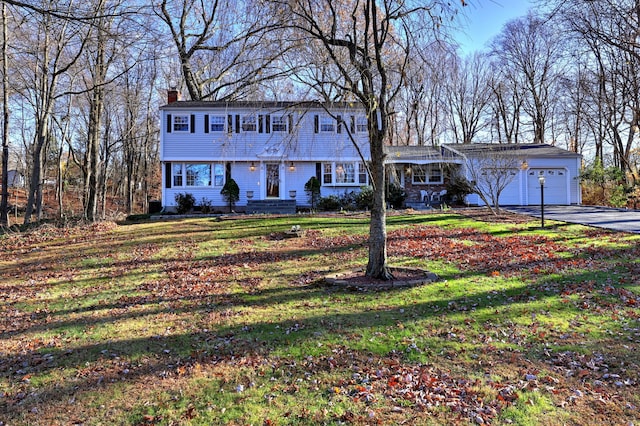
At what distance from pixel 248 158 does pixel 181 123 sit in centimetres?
392

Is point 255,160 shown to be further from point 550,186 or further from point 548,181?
point 550,186

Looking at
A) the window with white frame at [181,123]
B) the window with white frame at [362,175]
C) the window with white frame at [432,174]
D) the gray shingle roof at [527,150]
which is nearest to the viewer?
the window with white frame at [181,123]

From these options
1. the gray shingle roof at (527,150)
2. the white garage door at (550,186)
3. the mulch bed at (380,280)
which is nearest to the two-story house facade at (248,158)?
the gray shingle roof at (527,150)

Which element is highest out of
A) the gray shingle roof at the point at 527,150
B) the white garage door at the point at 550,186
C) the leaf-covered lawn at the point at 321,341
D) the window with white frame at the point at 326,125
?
the window with white frame at the point at 326,125

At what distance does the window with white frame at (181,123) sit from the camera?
21766 mm

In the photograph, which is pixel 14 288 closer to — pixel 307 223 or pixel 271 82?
pixel 271 82

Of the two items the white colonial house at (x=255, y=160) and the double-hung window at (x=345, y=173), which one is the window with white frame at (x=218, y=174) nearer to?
the white colonial house at (x=255, y=160)

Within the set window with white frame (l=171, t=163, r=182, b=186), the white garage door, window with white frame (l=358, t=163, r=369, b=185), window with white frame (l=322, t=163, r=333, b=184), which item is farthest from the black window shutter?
the white garage door

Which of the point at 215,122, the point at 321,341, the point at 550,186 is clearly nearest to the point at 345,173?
the point at 215,122

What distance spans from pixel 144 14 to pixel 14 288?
5.30 metres

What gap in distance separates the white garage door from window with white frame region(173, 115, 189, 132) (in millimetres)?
18476

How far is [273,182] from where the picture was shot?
22531 millimetres

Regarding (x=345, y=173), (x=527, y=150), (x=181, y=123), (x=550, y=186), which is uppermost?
(x=181, y=123)

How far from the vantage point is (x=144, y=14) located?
6.94 m
